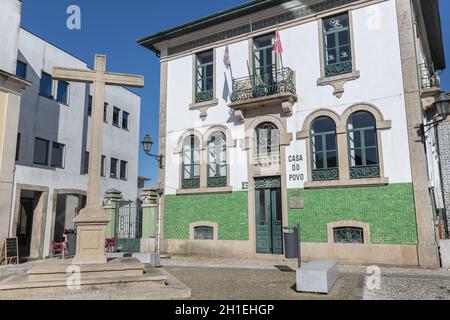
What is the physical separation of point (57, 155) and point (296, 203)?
12528 millimetres

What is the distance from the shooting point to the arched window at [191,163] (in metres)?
16.2

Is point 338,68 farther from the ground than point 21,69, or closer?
closer

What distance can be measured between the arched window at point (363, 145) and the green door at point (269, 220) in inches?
122

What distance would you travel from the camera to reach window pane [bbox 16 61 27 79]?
655 inches

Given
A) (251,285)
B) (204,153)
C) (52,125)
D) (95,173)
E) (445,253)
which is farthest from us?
(52,125)

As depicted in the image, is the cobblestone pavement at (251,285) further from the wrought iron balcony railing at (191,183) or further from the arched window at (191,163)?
the arched window at (191,163)

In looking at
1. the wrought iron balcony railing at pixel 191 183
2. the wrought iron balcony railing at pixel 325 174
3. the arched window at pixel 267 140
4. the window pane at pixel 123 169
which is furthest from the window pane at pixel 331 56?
the window pane at pixel 123 169

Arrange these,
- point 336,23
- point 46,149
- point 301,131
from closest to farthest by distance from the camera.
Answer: point 301,131, point 336,23, point 46,149

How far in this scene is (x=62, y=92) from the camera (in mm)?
19156

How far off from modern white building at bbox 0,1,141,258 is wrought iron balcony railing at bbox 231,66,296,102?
29.4 feet

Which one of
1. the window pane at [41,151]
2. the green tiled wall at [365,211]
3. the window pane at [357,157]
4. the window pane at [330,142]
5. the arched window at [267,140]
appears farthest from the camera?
the window pane at [41,151]

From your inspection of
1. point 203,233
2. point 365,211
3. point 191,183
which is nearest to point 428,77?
point 365,211

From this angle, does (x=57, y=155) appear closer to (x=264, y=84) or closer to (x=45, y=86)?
(x=45, y=86)
